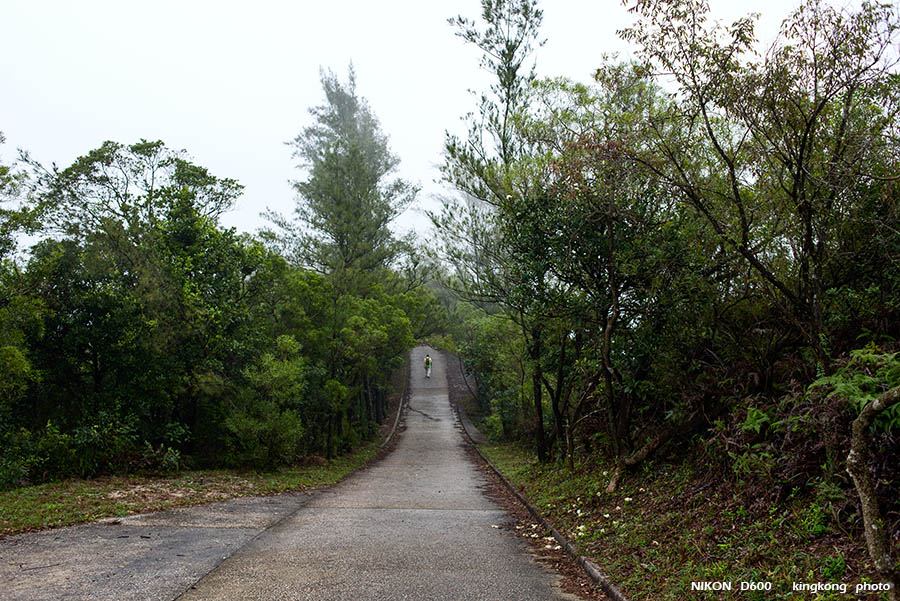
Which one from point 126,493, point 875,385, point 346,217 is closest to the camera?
point 875,385

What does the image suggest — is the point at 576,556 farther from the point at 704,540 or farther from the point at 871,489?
the point at 871,489

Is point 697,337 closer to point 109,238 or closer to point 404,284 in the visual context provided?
point 109,238

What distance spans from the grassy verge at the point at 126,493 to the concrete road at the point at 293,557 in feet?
1.95

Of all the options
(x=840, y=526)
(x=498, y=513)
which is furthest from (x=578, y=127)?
(x=840, y=526)

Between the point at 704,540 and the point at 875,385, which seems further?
the point at 704,540

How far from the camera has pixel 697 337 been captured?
26.4 feet

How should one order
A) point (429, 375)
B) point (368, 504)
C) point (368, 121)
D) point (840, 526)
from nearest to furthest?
point (840, 526) < point (368, 504) < point (368, 121) < point (429, 375)

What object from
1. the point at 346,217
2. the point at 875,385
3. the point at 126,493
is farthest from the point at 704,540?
the point at 346,217

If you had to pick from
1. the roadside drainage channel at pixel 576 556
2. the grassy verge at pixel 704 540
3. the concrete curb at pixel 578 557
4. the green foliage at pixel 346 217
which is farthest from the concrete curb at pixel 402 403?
the grassy verge at pixel 704 540

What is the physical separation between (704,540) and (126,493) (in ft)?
28.4

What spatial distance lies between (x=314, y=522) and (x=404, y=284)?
Answer: 1718 centimetres

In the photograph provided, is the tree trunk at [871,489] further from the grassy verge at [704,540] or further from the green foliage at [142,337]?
the green foliage at [142,337]

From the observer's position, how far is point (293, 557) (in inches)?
236

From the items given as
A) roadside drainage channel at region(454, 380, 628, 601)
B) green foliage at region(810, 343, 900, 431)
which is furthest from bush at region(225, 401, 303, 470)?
green foliage at region(810, 343, 900, 431)
